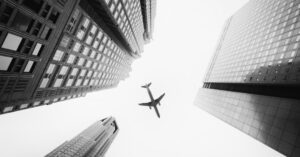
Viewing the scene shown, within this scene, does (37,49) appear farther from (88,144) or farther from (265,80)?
(88,144)

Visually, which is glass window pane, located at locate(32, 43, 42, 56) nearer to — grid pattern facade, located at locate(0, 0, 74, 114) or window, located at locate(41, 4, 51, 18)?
grid pattern facade, located at locate(0, 0, 74, 114)

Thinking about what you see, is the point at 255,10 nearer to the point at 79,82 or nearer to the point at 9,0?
the point at 79,82

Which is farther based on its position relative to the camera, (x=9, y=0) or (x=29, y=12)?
(x=29, y=12)

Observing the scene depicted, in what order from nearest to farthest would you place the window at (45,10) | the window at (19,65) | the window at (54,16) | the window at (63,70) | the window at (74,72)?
the window at (19,65), the window at (45,10), the window at (54,16), the window at (63,70), the window at (74,72)

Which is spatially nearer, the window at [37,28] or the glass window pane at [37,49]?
the window at [37,28]

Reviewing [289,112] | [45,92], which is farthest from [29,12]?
[289,112]

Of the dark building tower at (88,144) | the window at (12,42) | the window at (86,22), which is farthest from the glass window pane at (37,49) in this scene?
the dark building tower at (88,144)

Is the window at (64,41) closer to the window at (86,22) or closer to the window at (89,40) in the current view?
the window at (86,22)
